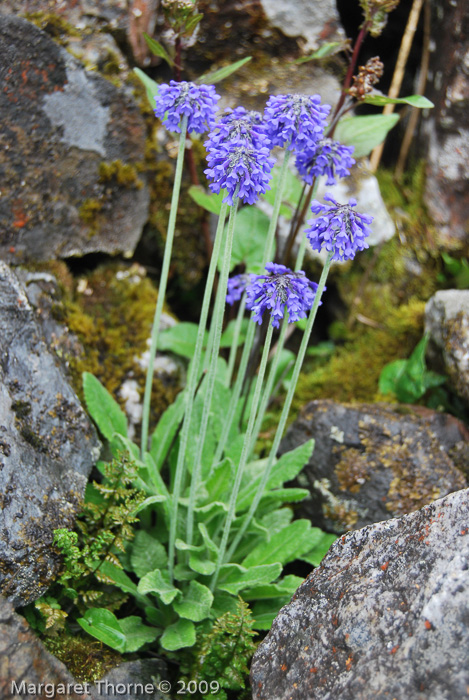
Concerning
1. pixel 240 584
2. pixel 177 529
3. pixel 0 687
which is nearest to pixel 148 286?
pixel 177 529

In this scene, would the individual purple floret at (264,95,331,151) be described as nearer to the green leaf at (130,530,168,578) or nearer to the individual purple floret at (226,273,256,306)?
the individual purple floret at (226,273,256,306)

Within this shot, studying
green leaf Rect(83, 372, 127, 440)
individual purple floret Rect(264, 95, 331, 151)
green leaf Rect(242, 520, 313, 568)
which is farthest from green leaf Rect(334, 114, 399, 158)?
green leaf Rect(242, 520, 313, 568)

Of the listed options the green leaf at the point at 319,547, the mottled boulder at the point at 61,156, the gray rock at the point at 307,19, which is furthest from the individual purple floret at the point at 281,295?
→ the gray rock at the point at 307,19

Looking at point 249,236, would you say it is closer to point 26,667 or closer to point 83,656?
point 83,656

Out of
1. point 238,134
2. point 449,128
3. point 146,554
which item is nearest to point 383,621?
point 146,554

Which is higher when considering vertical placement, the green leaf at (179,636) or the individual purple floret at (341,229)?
the individual purple floret at (341,229)

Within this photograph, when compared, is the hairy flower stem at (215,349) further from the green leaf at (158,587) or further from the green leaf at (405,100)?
the green leaf at (405,100)
